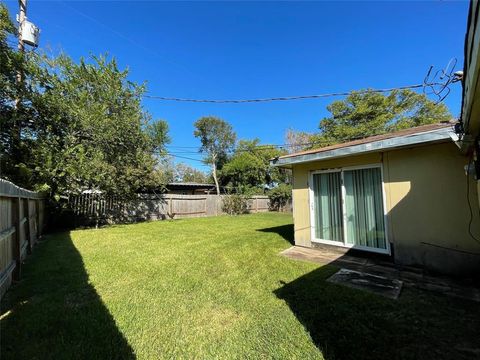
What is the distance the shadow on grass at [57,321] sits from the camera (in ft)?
6.95

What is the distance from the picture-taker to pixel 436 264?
4.03m

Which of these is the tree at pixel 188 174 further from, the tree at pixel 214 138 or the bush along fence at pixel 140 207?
the bush along fence at pixel 140 207

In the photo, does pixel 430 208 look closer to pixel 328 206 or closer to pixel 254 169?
pixel 328 206

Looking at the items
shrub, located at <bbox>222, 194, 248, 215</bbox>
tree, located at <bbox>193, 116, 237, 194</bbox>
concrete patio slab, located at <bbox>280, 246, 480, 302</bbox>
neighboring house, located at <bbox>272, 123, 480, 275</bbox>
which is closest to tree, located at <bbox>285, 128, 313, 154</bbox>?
tree, located at <bbox>193, 116, 237, 194</bbox>

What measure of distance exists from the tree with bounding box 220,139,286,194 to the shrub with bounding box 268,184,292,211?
542 centimetres

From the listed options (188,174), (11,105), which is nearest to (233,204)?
(11,105)

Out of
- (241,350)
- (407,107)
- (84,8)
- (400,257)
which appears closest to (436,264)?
(400,257)

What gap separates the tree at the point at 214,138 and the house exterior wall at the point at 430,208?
2381cm

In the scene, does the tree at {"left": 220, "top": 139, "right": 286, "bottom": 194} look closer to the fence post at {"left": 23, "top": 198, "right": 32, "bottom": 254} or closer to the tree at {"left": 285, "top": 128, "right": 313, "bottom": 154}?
the tree at {"left": 285, "top": 128, "right": 313, "bottom": 154}

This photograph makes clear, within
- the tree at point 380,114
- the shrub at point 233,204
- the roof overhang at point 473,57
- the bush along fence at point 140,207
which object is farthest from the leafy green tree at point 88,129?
the tree at point 380,114

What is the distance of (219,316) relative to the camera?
276 centimetres

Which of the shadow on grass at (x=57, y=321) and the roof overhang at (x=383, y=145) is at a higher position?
the roof overhang at (x=383, y=145)

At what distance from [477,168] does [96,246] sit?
307 inches

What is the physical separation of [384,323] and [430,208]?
2541 millimetres
